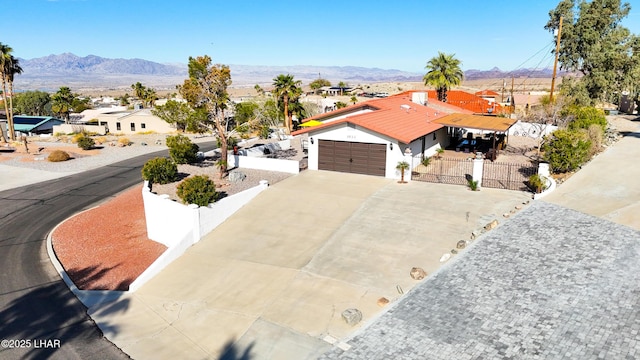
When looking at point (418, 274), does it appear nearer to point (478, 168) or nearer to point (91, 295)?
point (478, 168)

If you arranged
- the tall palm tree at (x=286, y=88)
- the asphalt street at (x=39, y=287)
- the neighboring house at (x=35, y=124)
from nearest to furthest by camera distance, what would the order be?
1. the asphalt street at (x=39, y=287)
2. the tall palm tree at (x=286, y=88)
3. the neighboring house at (x=35, y=124)

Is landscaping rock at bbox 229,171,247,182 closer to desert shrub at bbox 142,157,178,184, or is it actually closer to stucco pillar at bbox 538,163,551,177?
desert shrub at bbox 142,157,178,184

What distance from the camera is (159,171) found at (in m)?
26.3

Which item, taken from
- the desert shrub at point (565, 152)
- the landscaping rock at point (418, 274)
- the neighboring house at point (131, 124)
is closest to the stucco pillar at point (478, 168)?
the desert shrub at point (565, 152)

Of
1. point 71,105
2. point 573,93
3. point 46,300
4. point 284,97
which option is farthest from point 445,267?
point 71,105

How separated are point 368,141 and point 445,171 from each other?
5602 millimetres

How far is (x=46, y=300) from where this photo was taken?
16203 mm

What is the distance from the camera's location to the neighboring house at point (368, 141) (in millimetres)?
26781

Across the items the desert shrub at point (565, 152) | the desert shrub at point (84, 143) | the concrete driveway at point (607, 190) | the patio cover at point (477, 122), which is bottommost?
the desert shrub at point (84, 143)

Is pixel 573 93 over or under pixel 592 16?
under

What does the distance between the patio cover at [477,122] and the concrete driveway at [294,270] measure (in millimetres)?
7739

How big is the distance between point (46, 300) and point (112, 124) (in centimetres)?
5997

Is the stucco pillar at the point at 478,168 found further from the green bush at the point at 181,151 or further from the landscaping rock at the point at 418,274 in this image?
the green bush at the point at 181,151

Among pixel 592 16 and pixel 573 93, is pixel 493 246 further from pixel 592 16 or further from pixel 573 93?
pixel 592 16
